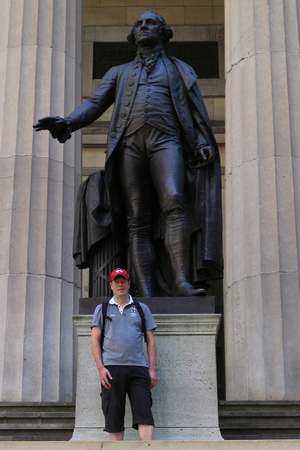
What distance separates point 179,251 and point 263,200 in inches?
195

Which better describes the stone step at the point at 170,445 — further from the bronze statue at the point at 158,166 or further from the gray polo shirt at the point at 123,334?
the bronze statue at the point at 158,166

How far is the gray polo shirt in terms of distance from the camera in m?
9.18

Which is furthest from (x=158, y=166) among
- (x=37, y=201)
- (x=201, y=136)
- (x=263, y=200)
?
(x=37, y=201)

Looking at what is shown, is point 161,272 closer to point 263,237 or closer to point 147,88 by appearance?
point 147,88

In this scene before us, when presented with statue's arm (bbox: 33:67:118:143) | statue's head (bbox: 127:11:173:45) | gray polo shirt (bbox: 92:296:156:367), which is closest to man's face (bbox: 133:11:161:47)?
statue's head (bbox: 127:11:173:45)

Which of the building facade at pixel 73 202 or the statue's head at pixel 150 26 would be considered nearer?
the statue's head at pixel 150 26

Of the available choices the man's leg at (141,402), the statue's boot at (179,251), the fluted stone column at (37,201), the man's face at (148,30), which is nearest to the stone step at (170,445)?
the man's leg at (141,402)

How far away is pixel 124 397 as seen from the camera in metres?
9.16

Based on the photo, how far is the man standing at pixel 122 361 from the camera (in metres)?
9.06

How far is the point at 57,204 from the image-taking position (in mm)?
15406

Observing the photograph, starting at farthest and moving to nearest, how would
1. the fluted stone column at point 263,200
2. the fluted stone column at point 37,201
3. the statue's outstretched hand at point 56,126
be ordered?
the fluted stone column at point 37,201, the fluted stone column at point 263,200, the statue's outstretched hand at point 56,126

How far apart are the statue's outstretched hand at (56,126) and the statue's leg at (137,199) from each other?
65 centimetres

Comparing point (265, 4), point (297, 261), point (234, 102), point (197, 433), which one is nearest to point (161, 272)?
point (197, 433)

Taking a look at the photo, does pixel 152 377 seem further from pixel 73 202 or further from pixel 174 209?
pixel 73 202
